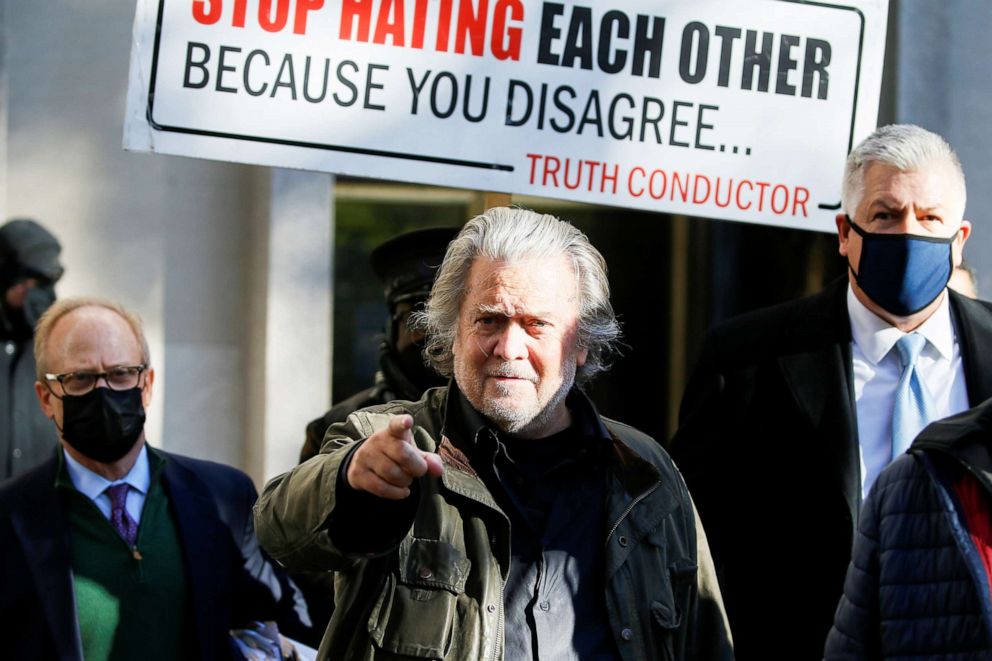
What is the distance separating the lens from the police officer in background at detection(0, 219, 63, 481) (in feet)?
17.3

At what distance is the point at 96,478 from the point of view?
3818 millimetres

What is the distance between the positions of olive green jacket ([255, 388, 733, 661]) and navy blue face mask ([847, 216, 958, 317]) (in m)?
0.84

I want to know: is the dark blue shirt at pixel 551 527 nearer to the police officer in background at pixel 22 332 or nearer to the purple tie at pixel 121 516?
the purple tie at pixel 121 516

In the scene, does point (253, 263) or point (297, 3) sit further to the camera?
point (253, 263)

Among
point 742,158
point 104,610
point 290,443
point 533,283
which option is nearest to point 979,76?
point 742,158

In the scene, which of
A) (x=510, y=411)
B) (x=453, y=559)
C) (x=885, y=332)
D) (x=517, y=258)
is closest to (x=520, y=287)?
(x=517, y=258)

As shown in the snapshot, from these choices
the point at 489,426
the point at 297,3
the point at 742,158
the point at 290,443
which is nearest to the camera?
the point at 489,426

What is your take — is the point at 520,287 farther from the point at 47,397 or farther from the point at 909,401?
the point at 47,397

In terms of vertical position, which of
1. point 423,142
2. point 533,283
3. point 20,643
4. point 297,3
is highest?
point 297,3

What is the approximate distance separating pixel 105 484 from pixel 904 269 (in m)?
2.03

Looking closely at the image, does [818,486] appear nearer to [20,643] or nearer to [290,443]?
[20,643]

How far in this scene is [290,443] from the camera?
6039 millimetres

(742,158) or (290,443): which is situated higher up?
(742,158)

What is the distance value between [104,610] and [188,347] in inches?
103
